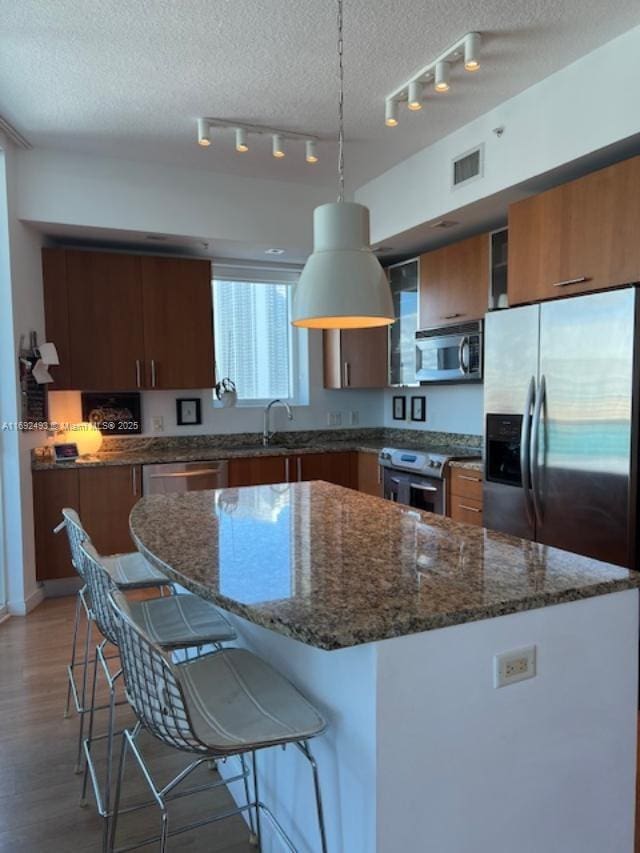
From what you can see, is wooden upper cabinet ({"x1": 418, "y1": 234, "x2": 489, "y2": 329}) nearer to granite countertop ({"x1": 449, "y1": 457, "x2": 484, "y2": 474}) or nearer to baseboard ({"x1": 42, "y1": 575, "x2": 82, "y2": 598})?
granite countertop ({"x1": 449, "y1": 457, "x2": 484, "y2": 474})

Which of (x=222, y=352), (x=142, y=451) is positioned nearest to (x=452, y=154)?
(x=222, y=352)

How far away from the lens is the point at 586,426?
249 centimetres

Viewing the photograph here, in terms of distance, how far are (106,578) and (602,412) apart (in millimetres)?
2064

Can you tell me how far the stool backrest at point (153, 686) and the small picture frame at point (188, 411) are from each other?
11.0ft

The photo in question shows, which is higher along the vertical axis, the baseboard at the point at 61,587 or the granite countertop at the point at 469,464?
the granite countertop at the point at 469,464

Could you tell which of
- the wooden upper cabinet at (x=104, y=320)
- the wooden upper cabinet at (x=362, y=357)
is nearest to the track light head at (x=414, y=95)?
the wooden upper cabinet at (x=362, y=357)

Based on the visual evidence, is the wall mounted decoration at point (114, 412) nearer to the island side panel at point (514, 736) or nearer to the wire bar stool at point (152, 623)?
the wire bar stool at point (152, 623)

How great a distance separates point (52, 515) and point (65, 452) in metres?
0.42

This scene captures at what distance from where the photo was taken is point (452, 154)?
331 cm

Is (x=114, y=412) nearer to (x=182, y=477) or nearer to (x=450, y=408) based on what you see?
(x=182, y=477)

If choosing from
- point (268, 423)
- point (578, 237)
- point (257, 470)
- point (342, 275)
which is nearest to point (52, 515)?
point (257, 470)

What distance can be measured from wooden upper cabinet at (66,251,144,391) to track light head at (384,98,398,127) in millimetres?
2029

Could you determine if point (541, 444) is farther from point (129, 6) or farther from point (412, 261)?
point (129, 6)

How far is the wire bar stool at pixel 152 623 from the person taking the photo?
1.55 meters
